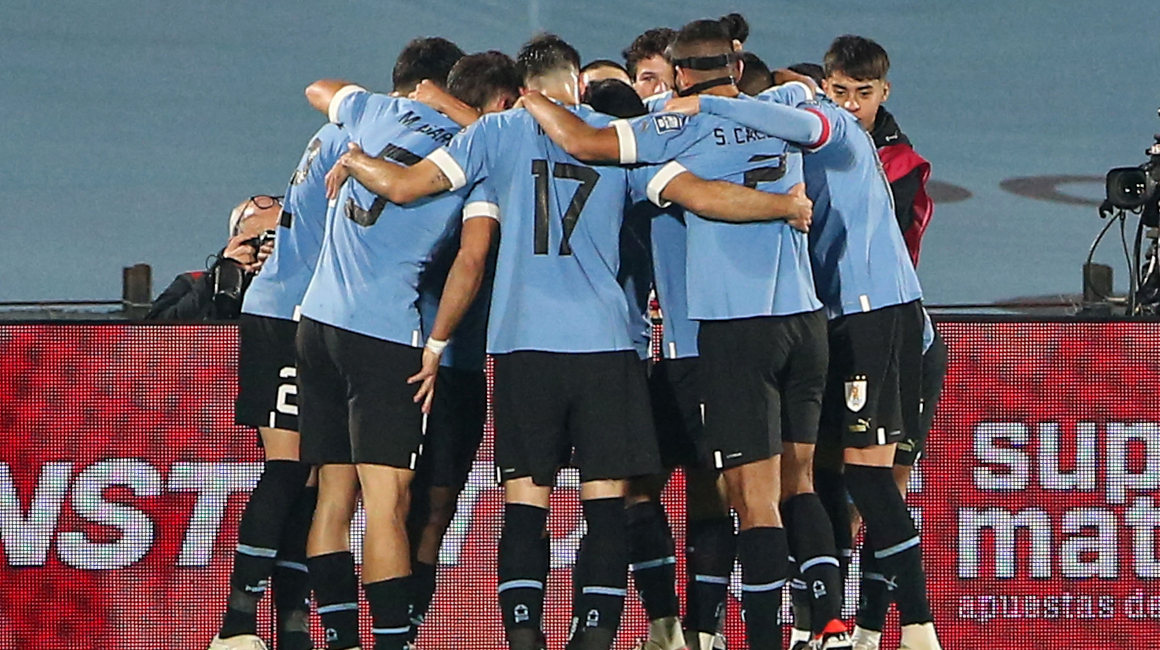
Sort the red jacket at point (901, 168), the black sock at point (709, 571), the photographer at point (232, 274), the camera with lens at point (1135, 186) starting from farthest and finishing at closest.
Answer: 1. the camera with lens at point (1135, 186)
2. the photographer at point (232, 274)
3. the red jacket at point (901, 168)
4. the black sock at point (709, 571)

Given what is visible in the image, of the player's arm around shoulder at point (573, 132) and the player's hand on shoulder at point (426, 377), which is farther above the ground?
the player's arm around shoulder at point (573, 132)

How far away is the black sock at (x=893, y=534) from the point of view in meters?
4.76

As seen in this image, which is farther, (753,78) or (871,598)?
(871,598)

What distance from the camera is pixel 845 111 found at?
15.6ft

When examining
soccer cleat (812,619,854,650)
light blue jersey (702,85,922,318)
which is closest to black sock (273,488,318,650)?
soccer cleat (812,619,854,650)

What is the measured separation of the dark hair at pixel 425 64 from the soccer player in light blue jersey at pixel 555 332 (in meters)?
0.44

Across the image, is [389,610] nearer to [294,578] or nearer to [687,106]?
[294,578]

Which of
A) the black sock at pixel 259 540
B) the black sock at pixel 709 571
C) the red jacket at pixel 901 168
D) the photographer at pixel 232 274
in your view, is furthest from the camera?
the photographer at pixel 232 274

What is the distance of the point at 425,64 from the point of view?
480 cm

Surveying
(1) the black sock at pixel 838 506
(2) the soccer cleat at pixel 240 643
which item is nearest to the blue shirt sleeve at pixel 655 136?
(1) the black sock at pixel 838 506

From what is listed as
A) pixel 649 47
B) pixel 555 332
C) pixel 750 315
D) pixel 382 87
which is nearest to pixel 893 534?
pixel 750 315

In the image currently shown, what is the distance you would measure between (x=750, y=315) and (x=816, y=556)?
0.69 metres

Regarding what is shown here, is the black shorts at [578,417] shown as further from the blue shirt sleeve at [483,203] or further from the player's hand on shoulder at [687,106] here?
the player's hand on shoulder at [687,106]


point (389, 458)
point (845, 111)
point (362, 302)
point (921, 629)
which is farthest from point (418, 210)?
point (921, 629)
